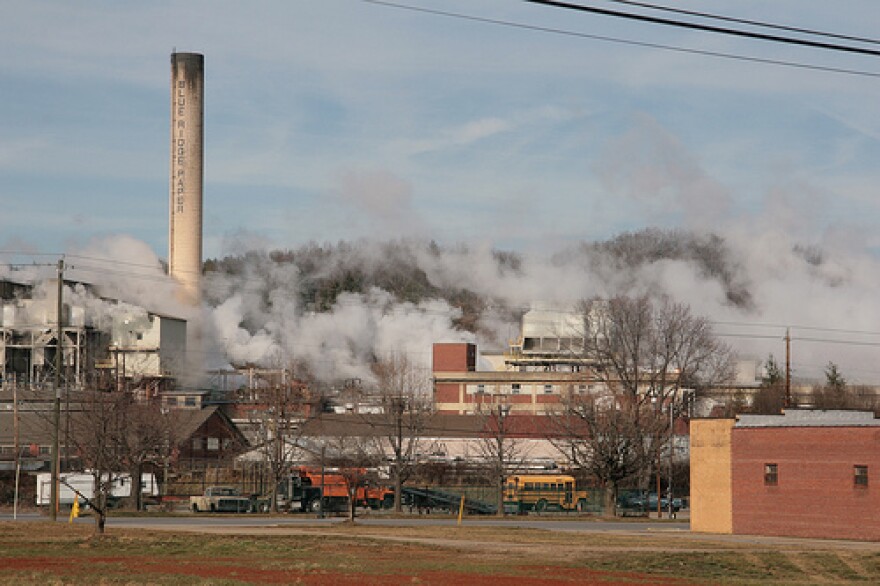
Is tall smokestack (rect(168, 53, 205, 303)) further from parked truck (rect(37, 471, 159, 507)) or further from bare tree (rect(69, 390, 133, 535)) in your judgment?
parked truck (rect(37, 471, 159, 507))

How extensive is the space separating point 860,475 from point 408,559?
69.2 feet

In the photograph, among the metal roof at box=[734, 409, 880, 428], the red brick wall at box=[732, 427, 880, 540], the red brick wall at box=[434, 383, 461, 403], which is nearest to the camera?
the red brick wall at box=[732, 427, 880, 540]

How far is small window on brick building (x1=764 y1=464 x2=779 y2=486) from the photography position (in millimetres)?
48656

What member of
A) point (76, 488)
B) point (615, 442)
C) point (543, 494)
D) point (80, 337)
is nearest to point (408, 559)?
point (615, 442)

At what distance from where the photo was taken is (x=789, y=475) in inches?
1892

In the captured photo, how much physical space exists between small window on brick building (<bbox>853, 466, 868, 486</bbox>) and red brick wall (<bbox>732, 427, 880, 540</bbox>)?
0.14 m

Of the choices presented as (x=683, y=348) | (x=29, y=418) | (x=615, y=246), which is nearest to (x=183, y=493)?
(x=29, y=418)

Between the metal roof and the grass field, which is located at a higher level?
the metal roof

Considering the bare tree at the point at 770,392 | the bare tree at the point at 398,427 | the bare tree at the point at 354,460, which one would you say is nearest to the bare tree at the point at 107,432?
the bare tree at the point at 354,460

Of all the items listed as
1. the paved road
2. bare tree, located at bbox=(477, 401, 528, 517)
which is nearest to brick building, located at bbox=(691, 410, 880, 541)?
the paved road

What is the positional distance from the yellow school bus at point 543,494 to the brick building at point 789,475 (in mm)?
16354

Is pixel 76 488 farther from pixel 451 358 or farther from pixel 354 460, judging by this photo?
pixel 451 358

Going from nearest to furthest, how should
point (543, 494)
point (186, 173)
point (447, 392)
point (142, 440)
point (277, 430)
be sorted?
1. point (142, 440)
2. point (277, 430)
3. point (543, 494)
4. point (186, 173)
5. point (447, 392)

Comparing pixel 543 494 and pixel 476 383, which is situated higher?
pixel 476 383
